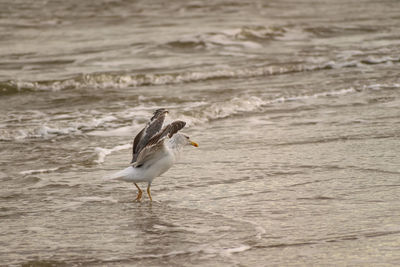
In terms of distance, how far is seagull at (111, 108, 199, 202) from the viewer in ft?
18.0

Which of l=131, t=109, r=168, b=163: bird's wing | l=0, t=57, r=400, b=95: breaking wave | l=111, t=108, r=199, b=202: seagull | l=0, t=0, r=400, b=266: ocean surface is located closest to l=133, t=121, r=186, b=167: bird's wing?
l=111, t=108, r=199, b=202: seagull

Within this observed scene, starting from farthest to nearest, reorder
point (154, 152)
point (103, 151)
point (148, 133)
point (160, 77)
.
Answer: point (160, 77) → point (103, 151) → point (148, 133) → point (154, 152)

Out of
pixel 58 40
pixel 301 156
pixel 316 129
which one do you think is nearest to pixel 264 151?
pixel 301 156

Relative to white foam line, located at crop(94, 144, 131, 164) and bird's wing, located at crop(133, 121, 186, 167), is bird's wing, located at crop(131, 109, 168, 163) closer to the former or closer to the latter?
bird's wing, located at crop(133, 121, 186, 167)

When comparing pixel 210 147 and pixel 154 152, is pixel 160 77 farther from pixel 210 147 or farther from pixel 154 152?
pixel 154 152

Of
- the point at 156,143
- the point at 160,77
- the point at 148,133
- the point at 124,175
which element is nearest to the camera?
the point at 156,143

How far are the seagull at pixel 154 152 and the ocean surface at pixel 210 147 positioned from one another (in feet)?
0.69

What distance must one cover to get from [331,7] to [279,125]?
50.1 feet

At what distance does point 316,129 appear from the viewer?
7723mm

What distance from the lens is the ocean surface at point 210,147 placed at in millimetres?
4590

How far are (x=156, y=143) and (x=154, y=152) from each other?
0.95 ft

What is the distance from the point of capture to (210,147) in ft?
23.9

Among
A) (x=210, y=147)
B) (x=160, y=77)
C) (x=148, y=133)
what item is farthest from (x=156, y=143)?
(x=160, y=77)

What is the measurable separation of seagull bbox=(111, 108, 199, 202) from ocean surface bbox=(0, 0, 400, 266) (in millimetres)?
209
